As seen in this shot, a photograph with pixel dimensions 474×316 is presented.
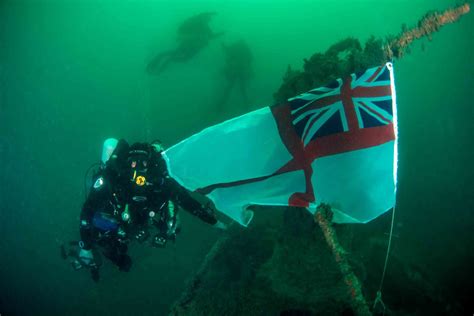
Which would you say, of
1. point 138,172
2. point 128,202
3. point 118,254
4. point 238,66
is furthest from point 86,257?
point 238,66

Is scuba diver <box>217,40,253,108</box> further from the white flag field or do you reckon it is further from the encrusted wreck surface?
the white flag field

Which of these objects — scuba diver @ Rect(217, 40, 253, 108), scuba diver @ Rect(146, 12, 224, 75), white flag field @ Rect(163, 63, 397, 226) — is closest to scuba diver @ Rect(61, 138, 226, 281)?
white flag field @ Rect(163, 63, 397, 226)

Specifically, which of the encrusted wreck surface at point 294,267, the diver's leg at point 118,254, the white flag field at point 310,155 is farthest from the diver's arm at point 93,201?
the encrusted wreck surface at point 294,267

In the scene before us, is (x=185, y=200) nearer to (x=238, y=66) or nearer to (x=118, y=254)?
(x=118, y=254)

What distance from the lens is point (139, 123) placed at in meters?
21.7

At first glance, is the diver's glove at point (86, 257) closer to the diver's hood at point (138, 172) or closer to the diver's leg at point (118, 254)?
the diver's leg at point (118, 254)

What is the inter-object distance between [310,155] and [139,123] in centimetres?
2025

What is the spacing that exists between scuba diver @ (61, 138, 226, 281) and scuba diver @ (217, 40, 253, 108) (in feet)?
38.5

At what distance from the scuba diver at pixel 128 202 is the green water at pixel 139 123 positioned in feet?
15.1

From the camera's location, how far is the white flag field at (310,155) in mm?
3012

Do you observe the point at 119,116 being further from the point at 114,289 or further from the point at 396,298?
the point at 396,298

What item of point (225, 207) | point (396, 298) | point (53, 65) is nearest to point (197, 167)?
point (225, 207)

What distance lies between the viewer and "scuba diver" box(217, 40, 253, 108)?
16.1 m

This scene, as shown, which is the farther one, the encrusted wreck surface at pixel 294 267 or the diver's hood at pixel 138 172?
the diver's hood at pixel 138 172
